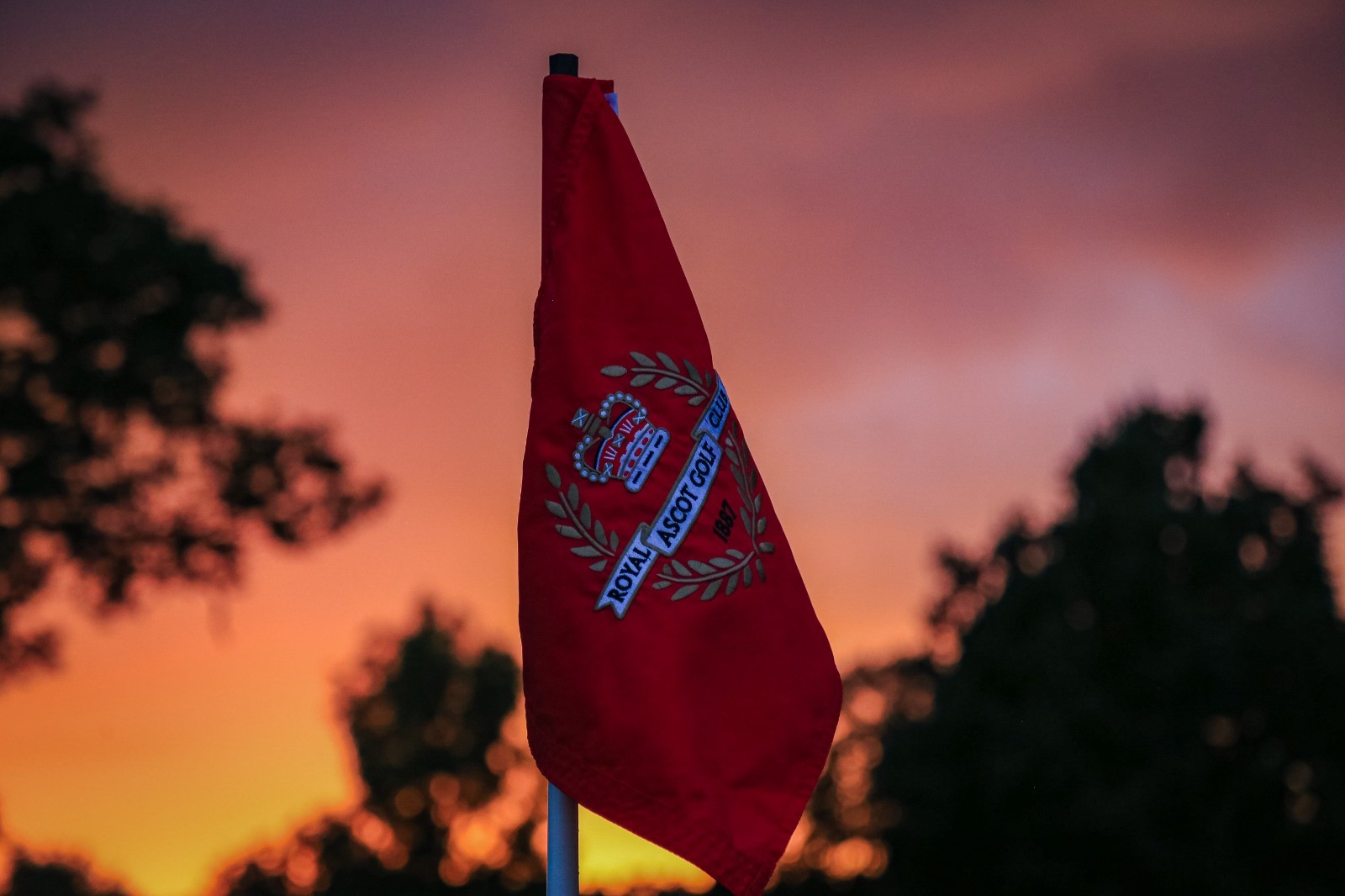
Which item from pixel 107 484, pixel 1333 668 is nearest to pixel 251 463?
pixel 107 484

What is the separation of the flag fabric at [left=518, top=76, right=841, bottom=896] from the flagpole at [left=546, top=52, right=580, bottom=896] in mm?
79

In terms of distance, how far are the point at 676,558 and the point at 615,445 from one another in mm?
344

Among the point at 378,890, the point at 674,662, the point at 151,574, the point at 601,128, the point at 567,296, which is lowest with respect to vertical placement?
the point at 378,890

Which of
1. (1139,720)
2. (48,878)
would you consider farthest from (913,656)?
(48,878)

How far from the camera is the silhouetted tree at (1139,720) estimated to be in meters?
22.6

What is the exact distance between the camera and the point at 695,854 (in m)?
3.88

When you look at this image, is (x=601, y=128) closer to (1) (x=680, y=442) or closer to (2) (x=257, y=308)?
(1) (x=680, y=442)

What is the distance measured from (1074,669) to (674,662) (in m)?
21.7

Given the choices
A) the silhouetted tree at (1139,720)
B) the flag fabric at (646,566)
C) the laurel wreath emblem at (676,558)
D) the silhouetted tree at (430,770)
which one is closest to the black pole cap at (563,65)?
the flag fabric at (646,566)

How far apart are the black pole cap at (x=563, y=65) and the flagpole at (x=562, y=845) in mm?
1962

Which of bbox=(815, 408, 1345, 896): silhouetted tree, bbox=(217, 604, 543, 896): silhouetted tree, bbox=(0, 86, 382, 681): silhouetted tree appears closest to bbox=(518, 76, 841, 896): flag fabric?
bbox=(0, 86, 382, 681): silhouetted tree

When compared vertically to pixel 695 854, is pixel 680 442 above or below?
above

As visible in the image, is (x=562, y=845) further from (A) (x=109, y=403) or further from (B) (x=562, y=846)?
(A) (x=109, y=403)

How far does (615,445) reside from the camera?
4.01 m
